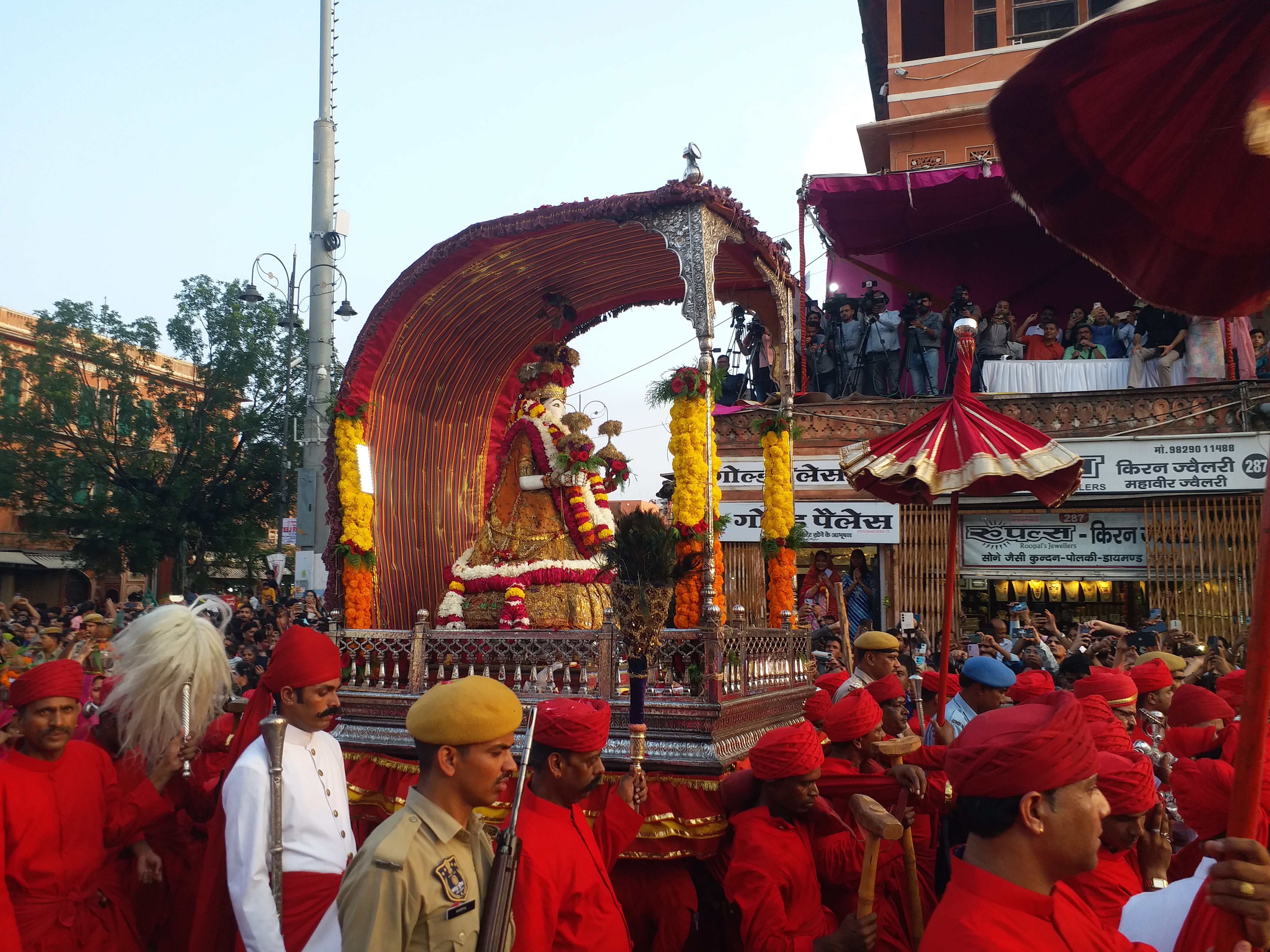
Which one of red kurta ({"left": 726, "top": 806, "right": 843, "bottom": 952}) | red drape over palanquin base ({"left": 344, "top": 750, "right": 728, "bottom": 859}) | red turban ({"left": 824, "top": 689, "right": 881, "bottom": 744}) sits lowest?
red drape over palanquin base ({"left": 344, "top": 750, "right": 728, "bottom": 859})

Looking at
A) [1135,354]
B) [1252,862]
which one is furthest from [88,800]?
[1135,354]

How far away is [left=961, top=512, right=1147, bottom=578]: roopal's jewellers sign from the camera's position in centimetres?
1333

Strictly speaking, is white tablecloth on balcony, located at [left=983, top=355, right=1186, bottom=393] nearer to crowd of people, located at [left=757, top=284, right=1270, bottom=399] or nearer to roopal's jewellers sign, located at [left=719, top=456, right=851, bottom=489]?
crowd of people, located at [left=757, top=284, right=1270, bottom=399]

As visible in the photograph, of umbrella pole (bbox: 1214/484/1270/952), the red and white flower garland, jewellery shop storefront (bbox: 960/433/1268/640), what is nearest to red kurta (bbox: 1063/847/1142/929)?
umbrella pole (bbox: 1214/484/1270/952)

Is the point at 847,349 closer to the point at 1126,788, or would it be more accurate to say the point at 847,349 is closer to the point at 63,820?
the point at 1126,788

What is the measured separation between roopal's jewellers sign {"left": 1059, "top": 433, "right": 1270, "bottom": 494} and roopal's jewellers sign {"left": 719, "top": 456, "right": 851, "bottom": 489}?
321cm

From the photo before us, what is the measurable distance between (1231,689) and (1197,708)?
68 cm

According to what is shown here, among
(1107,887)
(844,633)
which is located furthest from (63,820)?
(844,633)

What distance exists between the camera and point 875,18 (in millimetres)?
→ 19734

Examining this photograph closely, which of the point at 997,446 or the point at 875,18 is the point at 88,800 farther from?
the point at 875,18

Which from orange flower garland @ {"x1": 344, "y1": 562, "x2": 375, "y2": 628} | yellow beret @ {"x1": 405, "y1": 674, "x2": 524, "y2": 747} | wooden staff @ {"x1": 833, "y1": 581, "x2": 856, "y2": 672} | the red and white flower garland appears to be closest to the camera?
yellow beret @ {"x1": 405, "y1": 674, "x2": 524, "y2": 747}

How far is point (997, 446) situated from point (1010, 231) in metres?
14.2

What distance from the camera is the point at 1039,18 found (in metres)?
17.6

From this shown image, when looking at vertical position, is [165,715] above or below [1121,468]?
below
